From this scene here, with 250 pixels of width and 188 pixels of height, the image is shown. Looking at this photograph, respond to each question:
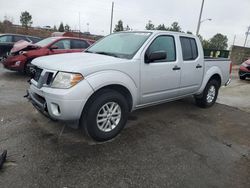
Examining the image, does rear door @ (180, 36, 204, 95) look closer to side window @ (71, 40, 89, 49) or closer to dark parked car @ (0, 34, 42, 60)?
side window @ (71, 40, 89, 49)

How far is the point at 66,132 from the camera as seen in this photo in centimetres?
350

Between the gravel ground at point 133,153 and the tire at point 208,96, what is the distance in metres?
0.77

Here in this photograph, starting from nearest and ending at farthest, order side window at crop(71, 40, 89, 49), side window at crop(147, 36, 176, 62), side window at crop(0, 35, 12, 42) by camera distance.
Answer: side window at crop(147, 36, 176, 62)
side window at crop(71, 40, 89, 49)
side window at crop(0, 35, 12, 42)

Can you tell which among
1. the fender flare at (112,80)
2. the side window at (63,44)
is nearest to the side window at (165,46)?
the fender flare at (112,80)

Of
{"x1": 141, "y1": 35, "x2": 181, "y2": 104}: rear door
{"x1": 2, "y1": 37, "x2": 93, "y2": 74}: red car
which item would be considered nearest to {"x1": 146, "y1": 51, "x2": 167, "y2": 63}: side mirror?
{"x1": 141, "y1": 35, "x2": 181, "y2": 104}: rear door

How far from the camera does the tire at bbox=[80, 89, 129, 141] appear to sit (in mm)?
2996

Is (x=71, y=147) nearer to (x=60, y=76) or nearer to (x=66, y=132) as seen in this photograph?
(x=66, y=132)

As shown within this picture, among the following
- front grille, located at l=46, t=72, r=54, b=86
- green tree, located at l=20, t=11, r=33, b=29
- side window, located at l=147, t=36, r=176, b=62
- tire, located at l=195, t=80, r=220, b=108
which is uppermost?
green tree, located at l=20, t=11, r=33, b=29

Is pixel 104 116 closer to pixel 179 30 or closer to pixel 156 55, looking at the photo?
pixel 156 55

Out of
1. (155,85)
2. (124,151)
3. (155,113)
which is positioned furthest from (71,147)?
(155,113)

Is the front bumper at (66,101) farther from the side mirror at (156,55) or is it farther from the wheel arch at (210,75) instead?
the wheel arch at (210,75)

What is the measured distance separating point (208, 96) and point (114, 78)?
3.25 metres

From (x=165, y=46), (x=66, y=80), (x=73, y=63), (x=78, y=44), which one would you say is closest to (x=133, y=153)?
(x=66, y=80)

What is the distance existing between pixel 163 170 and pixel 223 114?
313 centimetres
